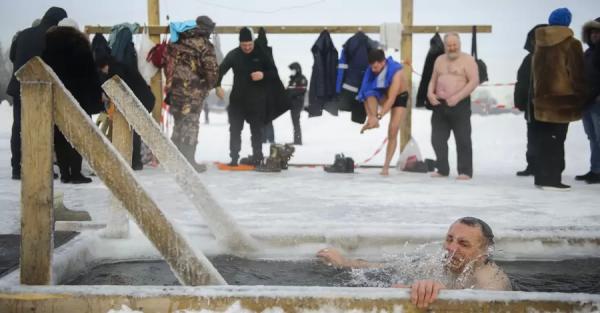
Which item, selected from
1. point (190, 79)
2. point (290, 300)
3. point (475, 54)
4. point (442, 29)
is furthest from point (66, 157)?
point (475, 54)

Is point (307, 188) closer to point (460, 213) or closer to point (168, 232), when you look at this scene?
point (460, 213)

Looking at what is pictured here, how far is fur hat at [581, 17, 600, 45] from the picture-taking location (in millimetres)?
7363

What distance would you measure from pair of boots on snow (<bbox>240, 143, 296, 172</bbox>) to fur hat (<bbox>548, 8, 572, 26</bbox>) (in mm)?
4183

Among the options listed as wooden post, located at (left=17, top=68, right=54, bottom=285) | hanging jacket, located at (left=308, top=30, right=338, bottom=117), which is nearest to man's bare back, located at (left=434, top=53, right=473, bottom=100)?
hanging jacket, located at (left=308, top=30, right=338, bottom=117)

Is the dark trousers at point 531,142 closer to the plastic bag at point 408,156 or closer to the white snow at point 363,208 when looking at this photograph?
the white snow at point 363,208

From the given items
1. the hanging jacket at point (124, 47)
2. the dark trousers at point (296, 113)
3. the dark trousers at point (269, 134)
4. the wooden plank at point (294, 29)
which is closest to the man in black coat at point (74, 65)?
the hanging jacket at point (124, 47)

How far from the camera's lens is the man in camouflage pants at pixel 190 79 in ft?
28.9

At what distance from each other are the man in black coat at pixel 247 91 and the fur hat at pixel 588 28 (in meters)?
4.32

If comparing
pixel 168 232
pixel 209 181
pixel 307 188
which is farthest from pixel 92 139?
pixel 209 181

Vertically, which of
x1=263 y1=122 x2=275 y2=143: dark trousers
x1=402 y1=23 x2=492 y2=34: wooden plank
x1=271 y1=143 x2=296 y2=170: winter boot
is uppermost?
x1=402 y1=23 x2=492 y2=34: wooden plank

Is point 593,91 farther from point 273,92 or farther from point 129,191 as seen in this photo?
point 129,191

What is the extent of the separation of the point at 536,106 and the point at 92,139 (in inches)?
222

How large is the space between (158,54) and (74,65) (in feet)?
12.3

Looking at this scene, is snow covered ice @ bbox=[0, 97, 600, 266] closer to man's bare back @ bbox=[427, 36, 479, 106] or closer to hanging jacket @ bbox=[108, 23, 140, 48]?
man's bare back @ bbox=[427, 36, 479, 106]
